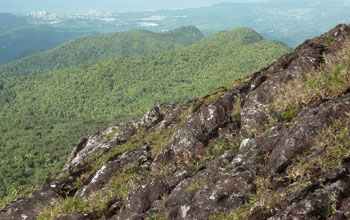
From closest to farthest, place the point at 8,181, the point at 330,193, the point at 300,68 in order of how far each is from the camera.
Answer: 1. the point at 330,193
2. the point at 300,68
3. the point at 8,181

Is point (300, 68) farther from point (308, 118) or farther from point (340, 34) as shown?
point (308, 118)

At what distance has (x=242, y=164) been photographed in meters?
11.2

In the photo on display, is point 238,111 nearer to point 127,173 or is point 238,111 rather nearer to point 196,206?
point 127,173

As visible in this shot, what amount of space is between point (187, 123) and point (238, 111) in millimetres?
2745

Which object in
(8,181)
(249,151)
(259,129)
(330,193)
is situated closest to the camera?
(330,193)

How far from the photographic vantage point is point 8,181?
138250mm

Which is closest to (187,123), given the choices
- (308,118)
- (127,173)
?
(127,173)

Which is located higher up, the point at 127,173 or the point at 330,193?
the point at 330,193

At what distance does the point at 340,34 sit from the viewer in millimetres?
18203

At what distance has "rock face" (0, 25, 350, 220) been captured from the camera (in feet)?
26.8

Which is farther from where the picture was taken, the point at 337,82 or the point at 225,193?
the point at 337,82

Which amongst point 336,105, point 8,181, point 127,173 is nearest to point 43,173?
point 8,181

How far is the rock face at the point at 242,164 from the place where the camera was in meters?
8.18

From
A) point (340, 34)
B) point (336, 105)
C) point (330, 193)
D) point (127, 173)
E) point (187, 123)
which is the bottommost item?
point (127, 173)
